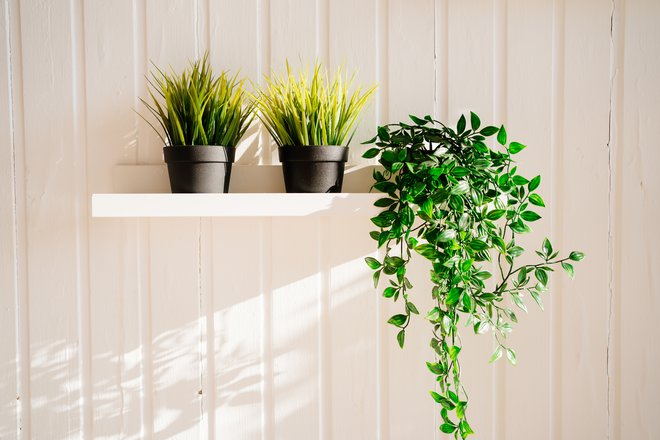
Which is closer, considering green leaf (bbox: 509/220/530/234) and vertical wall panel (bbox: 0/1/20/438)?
green leaf (bbox: 509/220/530/234)

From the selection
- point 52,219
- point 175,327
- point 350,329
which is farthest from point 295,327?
point 52,219

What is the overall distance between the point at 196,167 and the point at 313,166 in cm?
24

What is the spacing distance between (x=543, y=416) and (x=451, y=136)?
71 centimetres

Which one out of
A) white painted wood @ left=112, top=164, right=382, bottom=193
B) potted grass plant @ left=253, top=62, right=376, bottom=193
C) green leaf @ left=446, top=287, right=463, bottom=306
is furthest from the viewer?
white painted wood @ left=112, top=164, right=382, bottom=193

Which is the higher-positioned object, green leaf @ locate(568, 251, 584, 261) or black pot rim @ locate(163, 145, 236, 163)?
black pot rim @ locate(163, 145, 236, 163)

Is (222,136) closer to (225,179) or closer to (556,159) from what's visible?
(225,179)

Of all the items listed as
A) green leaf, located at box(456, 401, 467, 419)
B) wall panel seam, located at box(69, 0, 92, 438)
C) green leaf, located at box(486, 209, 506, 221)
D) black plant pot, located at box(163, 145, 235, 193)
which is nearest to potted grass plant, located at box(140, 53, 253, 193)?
black plant pot, located at box(163, 145, 235, 193)

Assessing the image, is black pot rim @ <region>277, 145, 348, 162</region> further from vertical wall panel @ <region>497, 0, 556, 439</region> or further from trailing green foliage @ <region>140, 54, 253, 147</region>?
vertical wall panel @ <region>497, 0, 556, 439</region>

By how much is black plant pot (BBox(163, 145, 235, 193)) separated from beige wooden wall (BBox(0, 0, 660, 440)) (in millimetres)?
155

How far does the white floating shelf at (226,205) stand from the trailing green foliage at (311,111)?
0.13 meters

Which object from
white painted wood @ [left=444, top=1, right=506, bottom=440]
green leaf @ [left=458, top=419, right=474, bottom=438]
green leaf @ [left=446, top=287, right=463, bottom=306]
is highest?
white painted wood @ [left=444, top=1, right=506, bottom=440]

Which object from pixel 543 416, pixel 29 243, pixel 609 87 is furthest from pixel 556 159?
pixel 29 243

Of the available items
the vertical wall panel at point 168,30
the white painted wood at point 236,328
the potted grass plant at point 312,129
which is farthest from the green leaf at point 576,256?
the vertical wall panel at point 168,30

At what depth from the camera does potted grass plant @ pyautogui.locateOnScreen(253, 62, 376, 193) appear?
1093 mm
